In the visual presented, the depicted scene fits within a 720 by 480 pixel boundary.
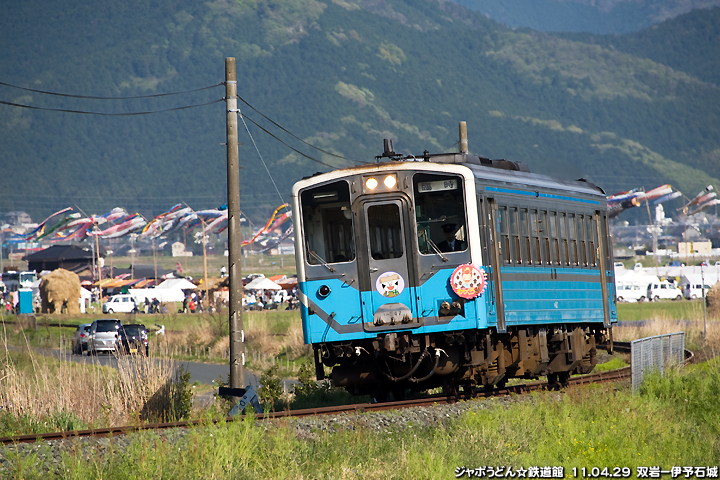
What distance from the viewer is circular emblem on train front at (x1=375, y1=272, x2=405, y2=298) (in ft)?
42.8

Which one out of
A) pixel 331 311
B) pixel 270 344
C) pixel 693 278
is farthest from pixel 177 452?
pixel 693 278

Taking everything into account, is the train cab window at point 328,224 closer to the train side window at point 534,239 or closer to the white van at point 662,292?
the train side window at point 534,239

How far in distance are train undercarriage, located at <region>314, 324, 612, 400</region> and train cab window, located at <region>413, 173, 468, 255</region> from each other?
131cm

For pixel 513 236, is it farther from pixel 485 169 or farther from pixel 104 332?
pixel 104 332

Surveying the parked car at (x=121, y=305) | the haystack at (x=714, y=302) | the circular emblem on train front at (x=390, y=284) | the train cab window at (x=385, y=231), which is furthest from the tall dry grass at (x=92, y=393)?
the parked car at (x=121, y=305)

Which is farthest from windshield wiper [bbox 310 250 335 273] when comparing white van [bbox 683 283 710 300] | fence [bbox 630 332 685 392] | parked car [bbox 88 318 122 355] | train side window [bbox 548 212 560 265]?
white van [bbox 683 283 710 300]

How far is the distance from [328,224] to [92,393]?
4.63 m

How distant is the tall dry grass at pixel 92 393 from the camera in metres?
13.0

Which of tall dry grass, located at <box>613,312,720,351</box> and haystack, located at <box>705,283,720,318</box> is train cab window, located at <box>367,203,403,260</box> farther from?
haystack, located at <box>705,283,720,318</box>

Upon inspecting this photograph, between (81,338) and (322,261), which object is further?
(81,338)

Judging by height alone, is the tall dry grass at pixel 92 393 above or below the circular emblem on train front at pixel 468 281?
below

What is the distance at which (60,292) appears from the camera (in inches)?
2598

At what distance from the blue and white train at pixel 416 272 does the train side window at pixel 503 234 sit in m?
0.03

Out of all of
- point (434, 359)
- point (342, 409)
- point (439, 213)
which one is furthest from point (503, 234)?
point (342, 409)
